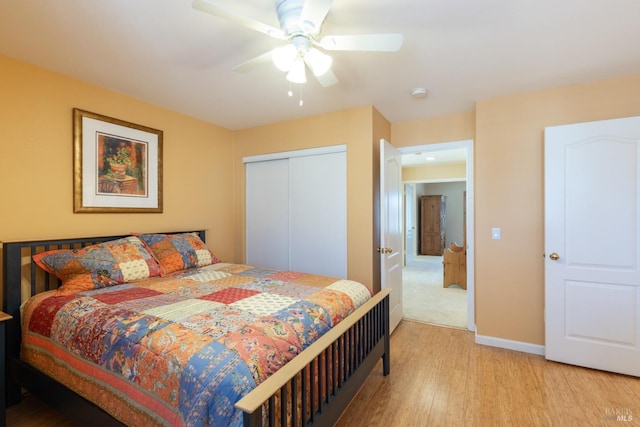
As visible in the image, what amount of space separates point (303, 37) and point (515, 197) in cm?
235

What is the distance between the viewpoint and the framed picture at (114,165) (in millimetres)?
2416

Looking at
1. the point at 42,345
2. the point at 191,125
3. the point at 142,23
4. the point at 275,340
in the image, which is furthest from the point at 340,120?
the point at 42,345

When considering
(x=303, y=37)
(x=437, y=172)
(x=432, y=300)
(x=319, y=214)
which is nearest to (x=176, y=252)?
(x=319, y=214)

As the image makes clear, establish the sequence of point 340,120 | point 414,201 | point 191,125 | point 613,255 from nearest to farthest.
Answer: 1. point 613,255
2. point 340,120
3. point 191,125
4. point 414,201

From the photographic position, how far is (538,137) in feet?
8.54

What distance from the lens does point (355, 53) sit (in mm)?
2023

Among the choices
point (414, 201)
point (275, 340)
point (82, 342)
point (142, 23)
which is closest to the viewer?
point (275, 340)

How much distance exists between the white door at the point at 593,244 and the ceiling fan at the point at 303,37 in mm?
1934

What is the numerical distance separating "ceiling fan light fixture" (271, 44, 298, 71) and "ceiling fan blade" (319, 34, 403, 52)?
183 mm

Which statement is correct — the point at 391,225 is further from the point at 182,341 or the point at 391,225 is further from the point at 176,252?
the point at 182,341

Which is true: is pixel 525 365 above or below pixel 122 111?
below

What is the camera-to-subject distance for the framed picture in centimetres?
242

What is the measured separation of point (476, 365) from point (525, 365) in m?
0.40

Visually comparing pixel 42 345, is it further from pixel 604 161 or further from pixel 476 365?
pixel 604 161
